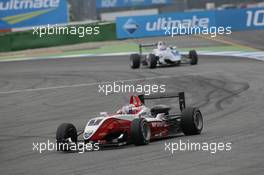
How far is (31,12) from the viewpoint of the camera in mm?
53812

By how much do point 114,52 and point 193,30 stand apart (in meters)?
6.05

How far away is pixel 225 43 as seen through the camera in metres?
39.5

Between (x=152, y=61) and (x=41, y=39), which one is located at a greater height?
(x=152, y=61)

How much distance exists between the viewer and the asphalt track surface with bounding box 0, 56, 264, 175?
9.10 m

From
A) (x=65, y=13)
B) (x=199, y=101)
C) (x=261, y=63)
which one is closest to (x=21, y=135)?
(x=199, y=101)

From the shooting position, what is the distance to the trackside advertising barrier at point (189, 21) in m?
42.6

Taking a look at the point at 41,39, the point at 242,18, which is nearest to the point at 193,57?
the point at 242,18

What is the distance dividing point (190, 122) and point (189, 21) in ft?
103
